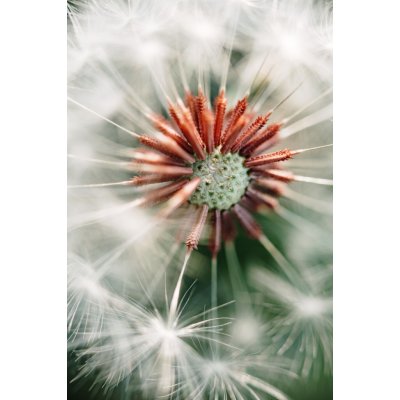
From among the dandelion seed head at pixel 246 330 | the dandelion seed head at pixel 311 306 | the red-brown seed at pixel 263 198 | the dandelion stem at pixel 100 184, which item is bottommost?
the dandelion seed head at pixel 246 330

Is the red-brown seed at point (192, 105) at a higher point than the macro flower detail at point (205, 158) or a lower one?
higher

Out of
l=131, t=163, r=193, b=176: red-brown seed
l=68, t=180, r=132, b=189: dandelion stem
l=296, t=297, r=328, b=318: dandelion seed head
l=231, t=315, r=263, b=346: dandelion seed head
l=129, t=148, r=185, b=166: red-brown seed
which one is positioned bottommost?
l=231, t=315, r=263, b=346: dandelion seed head

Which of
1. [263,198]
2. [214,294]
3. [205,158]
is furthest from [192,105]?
[214,294]

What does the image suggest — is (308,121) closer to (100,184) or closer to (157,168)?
(157,168)

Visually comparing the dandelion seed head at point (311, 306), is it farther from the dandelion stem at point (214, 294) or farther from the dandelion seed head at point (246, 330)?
the dandelion stem at point (214, 294)

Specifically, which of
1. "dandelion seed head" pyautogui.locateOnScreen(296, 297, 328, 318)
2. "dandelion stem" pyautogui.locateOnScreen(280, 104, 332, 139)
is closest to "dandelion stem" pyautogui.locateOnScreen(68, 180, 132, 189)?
"dandelion stem" pyautogui.locateOnScreen(280, 104, 332, 139)

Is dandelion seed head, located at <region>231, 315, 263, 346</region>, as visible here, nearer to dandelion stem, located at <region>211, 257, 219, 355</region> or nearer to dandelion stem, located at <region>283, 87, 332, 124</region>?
dandelion stem, located at <region>211, 257, 219, 355</region>

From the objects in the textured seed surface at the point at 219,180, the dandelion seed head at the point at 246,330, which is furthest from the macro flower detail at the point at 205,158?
the dandelion seed head at the point at 246,330

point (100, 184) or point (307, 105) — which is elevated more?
point (307, 105)
